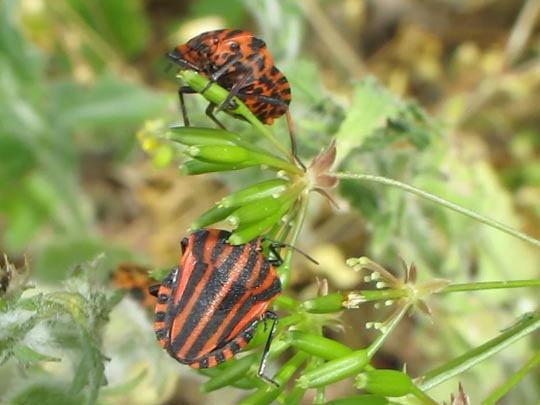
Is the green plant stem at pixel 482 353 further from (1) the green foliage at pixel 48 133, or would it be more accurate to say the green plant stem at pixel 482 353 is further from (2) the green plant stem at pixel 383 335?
(1) the green foliage at pixel 48 133

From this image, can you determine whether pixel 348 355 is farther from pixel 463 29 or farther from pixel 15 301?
pixel 463 29

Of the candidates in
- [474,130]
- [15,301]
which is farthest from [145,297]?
[474,130]

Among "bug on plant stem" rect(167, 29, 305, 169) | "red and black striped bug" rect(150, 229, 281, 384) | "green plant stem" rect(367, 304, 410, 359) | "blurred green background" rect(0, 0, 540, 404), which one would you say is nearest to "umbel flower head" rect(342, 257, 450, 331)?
"green plant stem" rect(367, 304, 410, 359)

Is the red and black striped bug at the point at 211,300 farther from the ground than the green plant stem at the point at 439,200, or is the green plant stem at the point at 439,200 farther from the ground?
the green plant stem at the point at 439,200

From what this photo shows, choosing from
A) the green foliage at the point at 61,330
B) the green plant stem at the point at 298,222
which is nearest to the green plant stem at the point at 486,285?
the green plant stem at the point at 298,222

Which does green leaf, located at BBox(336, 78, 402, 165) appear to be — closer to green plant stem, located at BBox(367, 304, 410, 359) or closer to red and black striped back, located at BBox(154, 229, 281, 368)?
green plant stem, located at BBox(367, 304, 410, 359)

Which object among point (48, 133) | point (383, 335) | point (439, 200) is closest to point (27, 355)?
point (383, 335)
